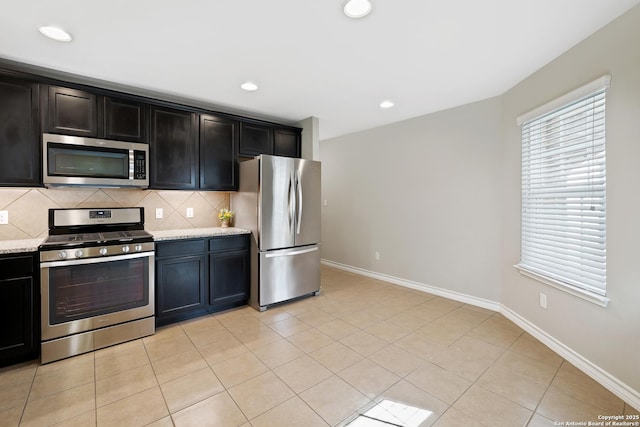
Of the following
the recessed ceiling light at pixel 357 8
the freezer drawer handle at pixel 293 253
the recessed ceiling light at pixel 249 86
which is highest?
the recessed ceiling light at pixel 249 86

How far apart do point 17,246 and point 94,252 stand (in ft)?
1.61

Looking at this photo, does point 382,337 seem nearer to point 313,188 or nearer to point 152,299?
point 313,188

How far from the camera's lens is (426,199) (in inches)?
157

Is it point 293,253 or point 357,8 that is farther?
point 293,253

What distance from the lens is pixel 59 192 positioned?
9.11 feet

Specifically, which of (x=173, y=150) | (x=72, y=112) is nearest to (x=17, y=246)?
(x=72, y=112)

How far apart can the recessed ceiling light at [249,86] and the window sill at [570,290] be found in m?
3.33

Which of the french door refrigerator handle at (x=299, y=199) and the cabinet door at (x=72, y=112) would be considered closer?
the cabinet door at (x=72, y=112)

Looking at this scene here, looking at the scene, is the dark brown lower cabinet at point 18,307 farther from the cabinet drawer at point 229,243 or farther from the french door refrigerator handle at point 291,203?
the french door refrigerator handle at point 291,203

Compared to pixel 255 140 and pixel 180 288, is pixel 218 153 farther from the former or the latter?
pixel 180 288

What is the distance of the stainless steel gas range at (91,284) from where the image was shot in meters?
2.29

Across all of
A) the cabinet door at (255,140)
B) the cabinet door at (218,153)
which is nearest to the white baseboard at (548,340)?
the cabinet door at (255,140)

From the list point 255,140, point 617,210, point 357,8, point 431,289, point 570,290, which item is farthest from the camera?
point 431,289

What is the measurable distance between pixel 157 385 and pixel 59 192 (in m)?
2.14
